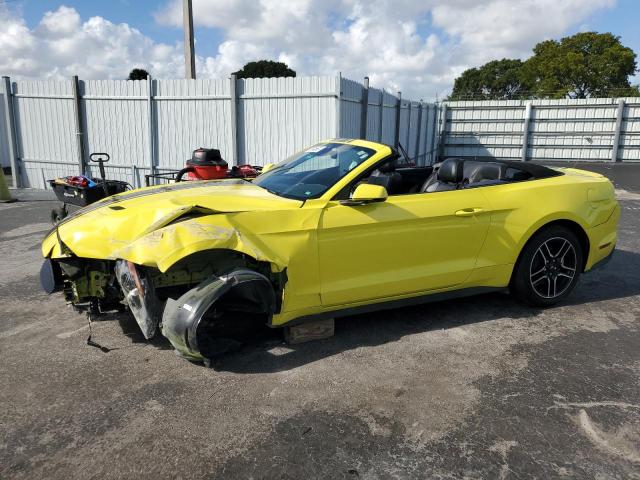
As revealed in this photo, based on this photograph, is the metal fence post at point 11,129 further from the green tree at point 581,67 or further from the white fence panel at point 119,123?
the green tree at point 581,67

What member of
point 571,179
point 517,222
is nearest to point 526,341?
point 517,222

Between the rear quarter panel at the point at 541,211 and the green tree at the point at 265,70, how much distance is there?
1729 inches

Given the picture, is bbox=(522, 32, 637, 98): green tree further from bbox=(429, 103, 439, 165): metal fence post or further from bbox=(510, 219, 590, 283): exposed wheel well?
bbox=(510, 219, 590, 283): exposed wheel well

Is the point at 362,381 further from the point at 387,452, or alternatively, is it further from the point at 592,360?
the point at 592,360

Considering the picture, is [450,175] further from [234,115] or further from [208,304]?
[234,115]

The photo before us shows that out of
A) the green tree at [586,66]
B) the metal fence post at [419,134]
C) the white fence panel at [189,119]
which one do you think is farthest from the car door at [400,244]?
the green tree at [586,66]

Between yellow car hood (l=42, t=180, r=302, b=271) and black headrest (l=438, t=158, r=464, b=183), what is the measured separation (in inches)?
65.2

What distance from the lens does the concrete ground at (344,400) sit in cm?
248

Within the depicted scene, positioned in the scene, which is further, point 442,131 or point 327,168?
point 442,131

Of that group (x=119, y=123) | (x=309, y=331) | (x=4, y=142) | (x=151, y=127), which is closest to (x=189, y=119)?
(x=151, y=127)

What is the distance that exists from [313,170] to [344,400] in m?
1.85

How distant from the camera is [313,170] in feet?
13.3

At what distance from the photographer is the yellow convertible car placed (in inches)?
128

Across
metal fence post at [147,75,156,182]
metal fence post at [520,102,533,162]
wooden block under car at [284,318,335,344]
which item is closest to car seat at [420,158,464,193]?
wooden block under car at [284,318,335,344]
